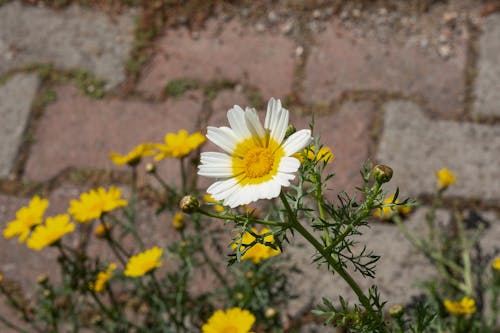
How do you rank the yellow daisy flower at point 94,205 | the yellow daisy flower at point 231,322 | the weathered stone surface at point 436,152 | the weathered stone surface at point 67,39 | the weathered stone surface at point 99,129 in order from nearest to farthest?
the yellow daisy flower at point 231,322 → the yellow daisy flower at point 94,205 → the weathered stone surface at point 436,152 → the weathered stone surface at point 99,129 → the weathered stone surface at point 67,39

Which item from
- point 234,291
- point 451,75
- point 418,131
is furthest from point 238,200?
point 451,75

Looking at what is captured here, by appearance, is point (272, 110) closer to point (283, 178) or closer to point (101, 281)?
point (283, 178)

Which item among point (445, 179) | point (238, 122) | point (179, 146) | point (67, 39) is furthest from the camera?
point (67, 39)

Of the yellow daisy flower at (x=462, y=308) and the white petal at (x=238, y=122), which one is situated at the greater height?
the white petal at (x=238, y=122)

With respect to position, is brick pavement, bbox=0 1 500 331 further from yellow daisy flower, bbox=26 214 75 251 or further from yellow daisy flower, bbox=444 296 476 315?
yellow daisy flower, bbox=26 214 75 251

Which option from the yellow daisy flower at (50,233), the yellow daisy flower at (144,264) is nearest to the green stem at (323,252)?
the yellow daisy flower at (144,264)

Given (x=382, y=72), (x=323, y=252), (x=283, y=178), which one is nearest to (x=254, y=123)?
(x=283, y=178)

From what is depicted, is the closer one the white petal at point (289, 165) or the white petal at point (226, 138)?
the white petal at point (289, 165)

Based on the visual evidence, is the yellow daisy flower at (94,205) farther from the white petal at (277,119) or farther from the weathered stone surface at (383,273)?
the white petal at (277,119)
